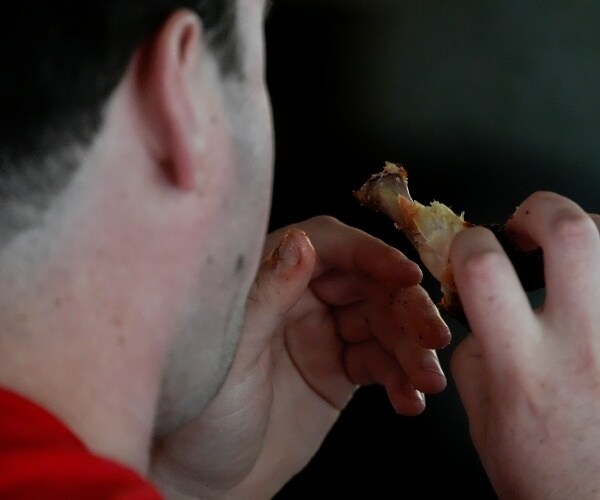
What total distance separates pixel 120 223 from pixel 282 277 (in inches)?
11.8

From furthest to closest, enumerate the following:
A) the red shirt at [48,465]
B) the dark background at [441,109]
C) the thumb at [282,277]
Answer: the dark background at [441,109] < the thumb at [282,277] < the red shirt at [48,465]

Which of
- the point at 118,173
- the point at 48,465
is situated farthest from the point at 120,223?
the point at 48,465

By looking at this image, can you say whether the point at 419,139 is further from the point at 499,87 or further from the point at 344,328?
the point at 344,328

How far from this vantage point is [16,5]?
1.30 feet

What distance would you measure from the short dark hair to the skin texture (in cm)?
28

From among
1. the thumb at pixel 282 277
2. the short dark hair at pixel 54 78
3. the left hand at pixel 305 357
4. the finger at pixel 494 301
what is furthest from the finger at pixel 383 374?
the short dark hair at pixel 54 78

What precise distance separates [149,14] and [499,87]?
0.58 m

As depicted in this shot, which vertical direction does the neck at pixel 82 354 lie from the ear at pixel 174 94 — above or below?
below

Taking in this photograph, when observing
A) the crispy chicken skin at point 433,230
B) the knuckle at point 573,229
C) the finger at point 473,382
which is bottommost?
→ the finger at point 473,382

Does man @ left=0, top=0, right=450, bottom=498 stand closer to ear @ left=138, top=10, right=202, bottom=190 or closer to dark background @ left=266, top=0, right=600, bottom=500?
ear @ left=138, top=10, right=202, bottom=190

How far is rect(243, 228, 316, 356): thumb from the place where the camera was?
2.40ft

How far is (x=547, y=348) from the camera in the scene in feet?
1.81

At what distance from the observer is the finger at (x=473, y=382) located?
61 cm

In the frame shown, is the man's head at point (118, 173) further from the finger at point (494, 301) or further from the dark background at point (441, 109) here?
the dark background at point (441, 109)
